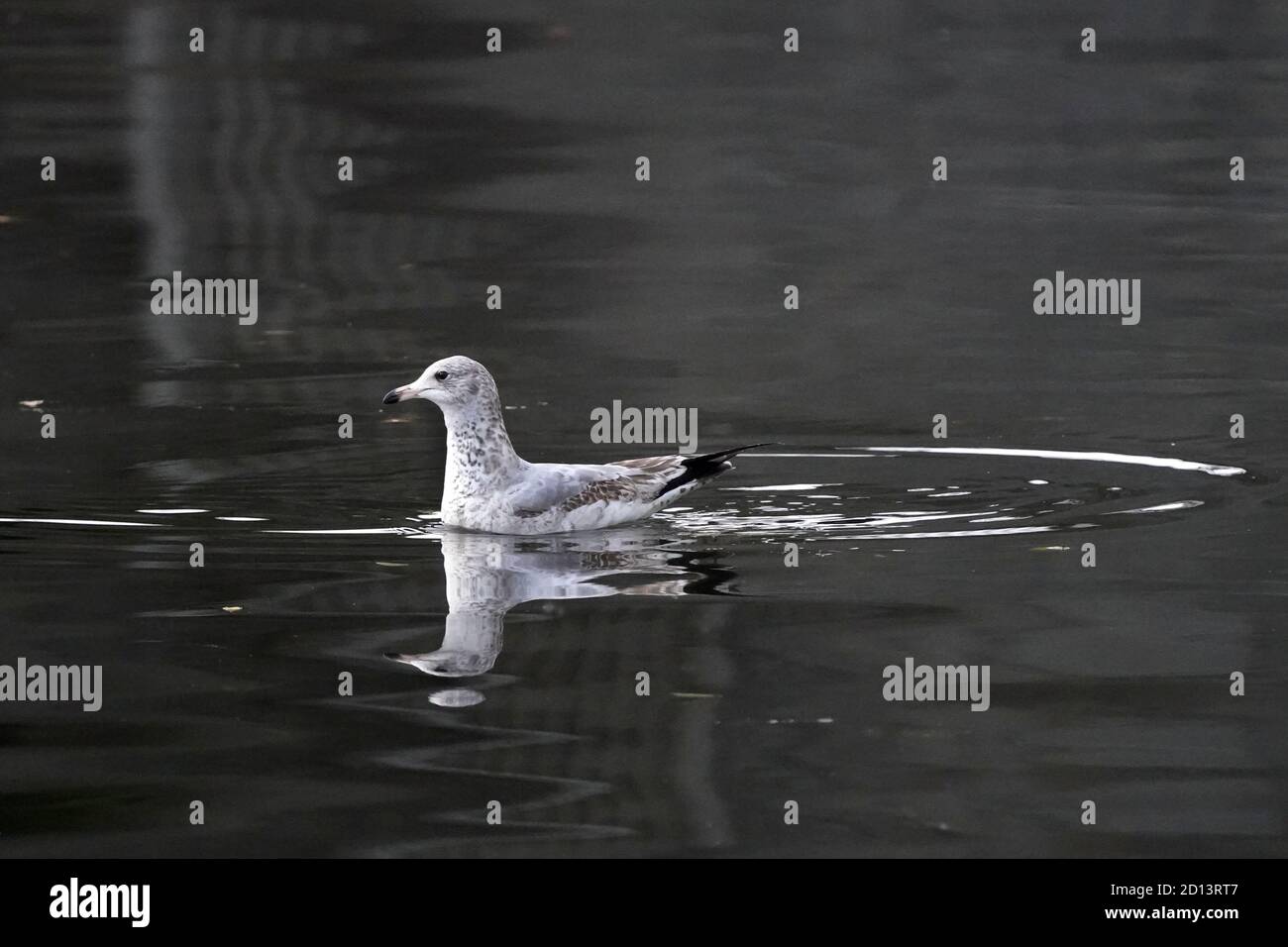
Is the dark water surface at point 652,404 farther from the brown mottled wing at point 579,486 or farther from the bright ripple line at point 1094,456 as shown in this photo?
the brown mottled wing at point 579,486

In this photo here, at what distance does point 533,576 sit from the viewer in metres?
10.9

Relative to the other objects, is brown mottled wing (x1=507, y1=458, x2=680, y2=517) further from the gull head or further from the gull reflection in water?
the gull head

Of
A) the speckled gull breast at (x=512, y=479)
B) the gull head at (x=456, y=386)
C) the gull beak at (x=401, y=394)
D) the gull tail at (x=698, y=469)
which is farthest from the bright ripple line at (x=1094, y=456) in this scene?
the gull beak at (x=401, y=394)

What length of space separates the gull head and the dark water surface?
688 mm

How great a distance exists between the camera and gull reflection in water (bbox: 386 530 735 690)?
966 centimetres

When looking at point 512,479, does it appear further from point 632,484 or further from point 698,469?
point 698,469

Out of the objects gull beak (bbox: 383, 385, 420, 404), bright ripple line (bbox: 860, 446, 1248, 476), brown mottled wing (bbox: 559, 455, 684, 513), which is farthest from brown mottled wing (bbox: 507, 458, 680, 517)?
bright ripple line (bbox: 860, 446, 1248, 476)

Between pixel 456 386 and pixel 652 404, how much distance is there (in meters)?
3.57

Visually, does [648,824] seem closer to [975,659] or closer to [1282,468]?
[975,659]

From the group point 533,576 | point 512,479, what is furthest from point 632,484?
point 533,576

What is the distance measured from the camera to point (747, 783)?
8047 mm

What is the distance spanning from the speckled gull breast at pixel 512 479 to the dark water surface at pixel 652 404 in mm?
176

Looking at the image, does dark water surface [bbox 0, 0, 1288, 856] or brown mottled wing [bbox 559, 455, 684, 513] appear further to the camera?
brown mottled wing [bbox 559, 455, 684, 513]

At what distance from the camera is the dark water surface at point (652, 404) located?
8.18m
